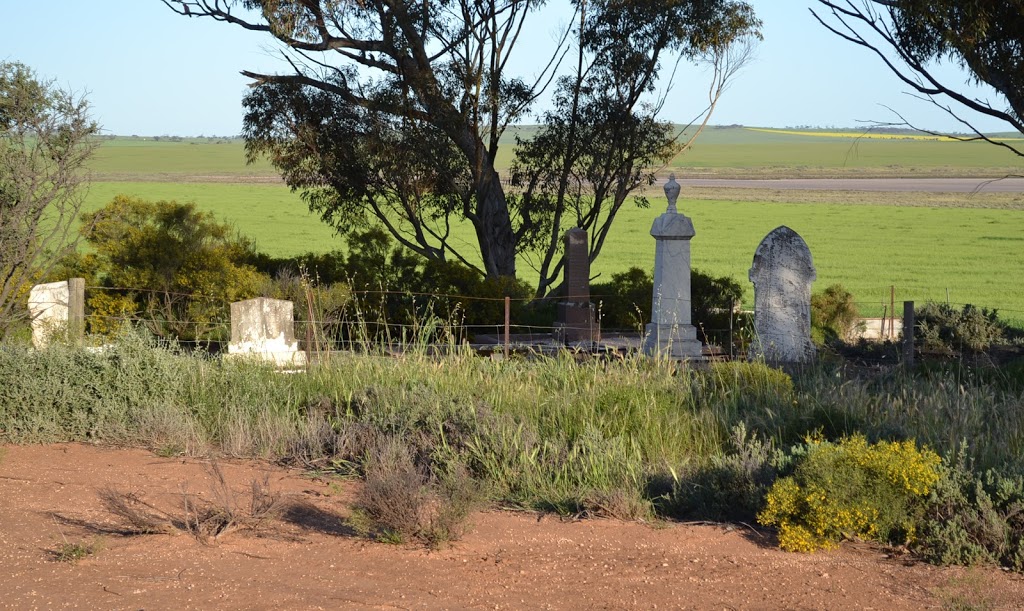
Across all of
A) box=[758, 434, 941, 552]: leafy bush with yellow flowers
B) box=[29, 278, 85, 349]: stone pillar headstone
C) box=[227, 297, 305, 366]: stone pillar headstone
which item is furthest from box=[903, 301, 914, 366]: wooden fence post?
box=[29, 278, 85, 349]: stone pillar headstone

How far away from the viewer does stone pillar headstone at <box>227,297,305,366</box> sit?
38.5ft

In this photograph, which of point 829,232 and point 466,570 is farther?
point 829,232

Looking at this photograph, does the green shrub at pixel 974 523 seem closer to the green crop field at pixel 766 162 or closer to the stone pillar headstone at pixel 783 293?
the stone pillar headstone at pixel 783 293

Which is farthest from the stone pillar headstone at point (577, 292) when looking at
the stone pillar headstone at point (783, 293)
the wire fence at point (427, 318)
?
the stone pillar headstone at point (783, 293)

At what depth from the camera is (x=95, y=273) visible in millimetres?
15969

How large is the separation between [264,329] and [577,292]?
18.1 feet

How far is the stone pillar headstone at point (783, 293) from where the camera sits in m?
13.2

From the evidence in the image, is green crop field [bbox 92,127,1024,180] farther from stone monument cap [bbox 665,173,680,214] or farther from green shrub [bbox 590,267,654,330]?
stone monument cap [bbox 665,173,680,214]

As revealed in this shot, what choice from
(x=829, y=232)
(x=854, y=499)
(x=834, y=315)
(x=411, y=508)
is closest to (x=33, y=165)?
(x=411, y=508)

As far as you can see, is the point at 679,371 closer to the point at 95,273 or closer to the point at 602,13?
the point at 95,273

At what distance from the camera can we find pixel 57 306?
12164mm

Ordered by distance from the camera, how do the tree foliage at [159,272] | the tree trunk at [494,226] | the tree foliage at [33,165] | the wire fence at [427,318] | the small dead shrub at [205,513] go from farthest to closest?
the tree trunk at [494,226]
the tree foliage at [159,272]
the wire fence at [427,318]
the tree foliage at [33,165]
the small dead shrub at [205,513]

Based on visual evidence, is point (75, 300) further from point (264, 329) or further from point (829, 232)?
point (829, 232)

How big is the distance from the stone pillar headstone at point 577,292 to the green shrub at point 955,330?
181 inches
